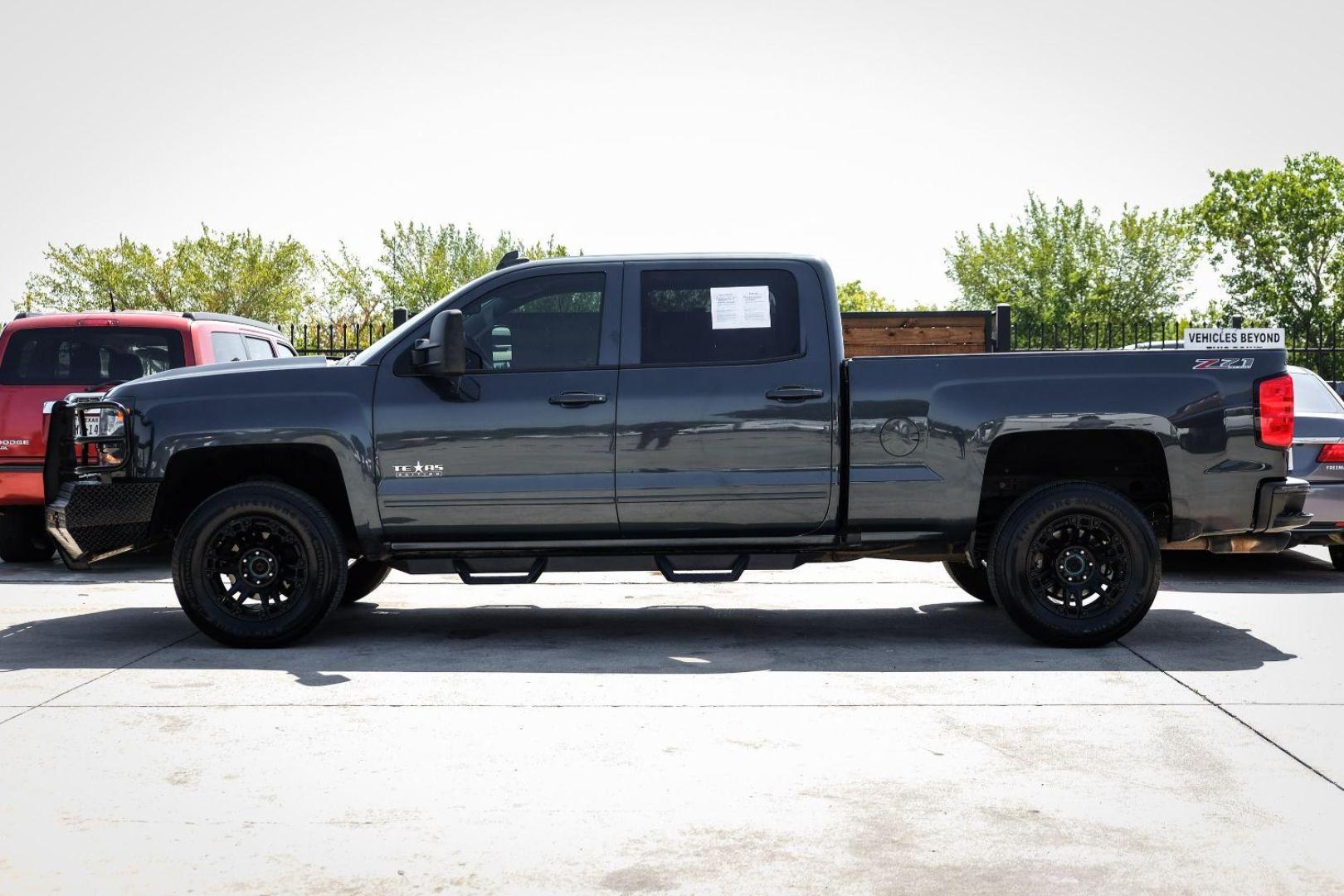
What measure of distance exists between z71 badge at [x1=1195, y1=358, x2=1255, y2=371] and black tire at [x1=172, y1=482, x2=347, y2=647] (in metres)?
4.83

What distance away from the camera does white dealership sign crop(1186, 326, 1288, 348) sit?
24.8ft

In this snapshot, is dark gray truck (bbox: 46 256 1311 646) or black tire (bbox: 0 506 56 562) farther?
black tire (bbox: 0 506 56 562)

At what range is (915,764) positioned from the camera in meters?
5.11

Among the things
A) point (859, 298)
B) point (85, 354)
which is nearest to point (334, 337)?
point (85, 354)

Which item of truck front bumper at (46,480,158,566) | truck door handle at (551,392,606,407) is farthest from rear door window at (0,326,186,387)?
truck door handle at (551,392,606,407)

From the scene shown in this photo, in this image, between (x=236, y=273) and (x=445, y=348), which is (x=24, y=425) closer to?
(x=445, y=348)

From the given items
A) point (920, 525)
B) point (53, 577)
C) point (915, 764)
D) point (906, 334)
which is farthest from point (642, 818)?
point (906, 334)

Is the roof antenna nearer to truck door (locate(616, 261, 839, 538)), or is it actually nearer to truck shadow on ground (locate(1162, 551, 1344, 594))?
truck door (locate(616, 261, 839, 538))

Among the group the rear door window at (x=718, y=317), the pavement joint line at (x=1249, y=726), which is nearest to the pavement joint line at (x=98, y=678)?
the rear door window at (x=718, y=317)

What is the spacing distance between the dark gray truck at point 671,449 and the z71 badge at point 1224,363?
0.01 m

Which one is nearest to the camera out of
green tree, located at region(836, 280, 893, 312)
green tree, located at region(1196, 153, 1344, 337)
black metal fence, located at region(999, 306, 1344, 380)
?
black metal fence, located at region(999, 306, 1344, 380)

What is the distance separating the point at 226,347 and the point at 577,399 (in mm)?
5610

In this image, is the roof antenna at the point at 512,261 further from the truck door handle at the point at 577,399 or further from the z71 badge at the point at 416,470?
the z71 badge at the point at 416,470

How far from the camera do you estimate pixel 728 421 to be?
24.1 ft
